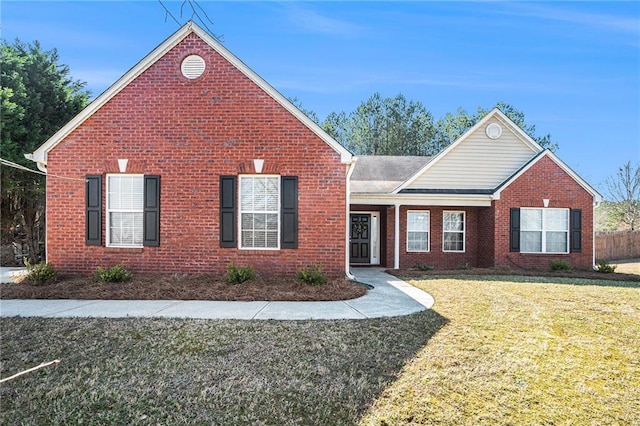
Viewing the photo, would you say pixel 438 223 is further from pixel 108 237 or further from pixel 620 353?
pixel 108 237

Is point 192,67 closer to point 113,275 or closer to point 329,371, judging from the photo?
point 113,275

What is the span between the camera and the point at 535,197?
13.3 meters

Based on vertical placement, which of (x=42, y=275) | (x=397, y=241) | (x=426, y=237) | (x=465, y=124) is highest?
(x=465, y=124)

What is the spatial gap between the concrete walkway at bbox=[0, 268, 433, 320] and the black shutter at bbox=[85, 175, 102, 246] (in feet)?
6.88

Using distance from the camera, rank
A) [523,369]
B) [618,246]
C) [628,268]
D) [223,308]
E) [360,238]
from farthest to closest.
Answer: [618,246] < [628,268] < [360,238] < [223,308] < [523,369]

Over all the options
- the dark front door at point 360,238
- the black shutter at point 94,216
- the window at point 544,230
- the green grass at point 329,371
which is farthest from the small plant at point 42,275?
the window at point 544,230

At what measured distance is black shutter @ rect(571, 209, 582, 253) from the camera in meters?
13.4

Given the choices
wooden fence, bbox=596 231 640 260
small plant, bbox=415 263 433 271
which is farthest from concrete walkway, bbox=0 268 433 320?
wooden fence, bbox=596 231 640 260

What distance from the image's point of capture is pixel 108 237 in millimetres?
9125

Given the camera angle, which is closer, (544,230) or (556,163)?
(556,163)

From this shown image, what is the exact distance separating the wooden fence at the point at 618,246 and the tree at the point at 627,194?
9.60 metres

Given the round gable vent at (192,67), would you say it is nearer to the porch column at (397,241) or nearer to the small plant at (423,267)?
the porch column at (397,241)

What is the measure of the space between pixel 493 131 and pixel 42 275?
15195 mm

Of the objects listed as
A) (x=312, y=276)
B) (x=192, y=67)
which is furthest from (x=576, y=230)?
(x=192, y=67)
